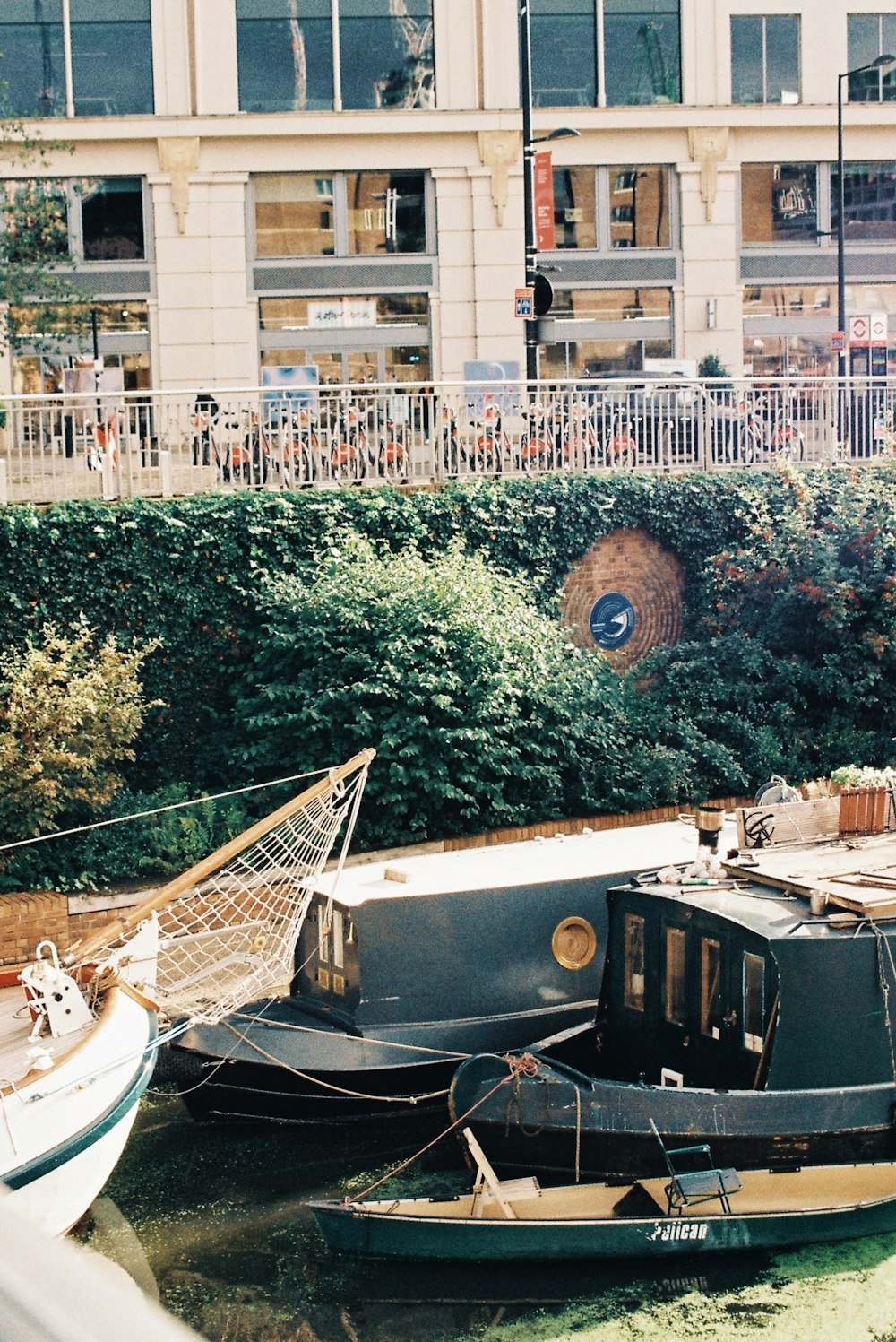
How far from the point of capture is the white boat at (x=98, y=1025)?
9.90m

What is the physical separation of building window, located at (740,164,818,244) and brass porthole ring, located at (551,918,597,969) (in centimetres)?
2397

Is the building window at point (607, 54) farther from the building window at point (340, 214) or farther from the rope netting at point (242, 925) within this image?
the rope netting at point (242, 925)

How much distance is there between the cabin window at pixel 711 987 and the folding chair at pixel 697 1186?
925 mm

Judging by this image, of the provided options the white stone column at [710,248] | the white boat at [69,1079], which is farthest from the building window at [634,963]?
the white stone column at [710,248]

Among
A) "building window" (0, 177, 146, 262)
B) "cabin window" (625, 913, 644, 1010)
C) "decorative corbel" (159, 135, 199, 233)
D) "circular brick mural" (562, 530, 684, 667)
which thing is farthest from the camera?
"building window" (0, 177, 146, 262)

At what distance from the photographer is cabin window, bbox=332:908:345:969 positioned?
12.6 meters

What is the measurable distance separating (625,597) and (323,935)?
8890 millimetres

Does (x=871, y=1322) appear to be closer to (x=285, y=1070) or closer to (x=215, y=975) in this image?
Result: (x=285, y=1070)

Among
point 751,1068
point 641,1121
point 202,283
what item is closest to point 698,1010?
point 751,1068

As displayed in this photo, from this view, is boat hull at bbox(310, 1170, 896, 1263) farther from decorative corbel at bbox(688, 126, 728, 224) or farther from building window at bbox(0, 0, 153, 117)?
decorative corbel at bbox(688, 126, 728, 224)

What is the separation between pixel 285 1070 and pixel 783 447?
41.7 feet

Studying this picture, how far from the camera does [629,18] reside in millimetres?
32125

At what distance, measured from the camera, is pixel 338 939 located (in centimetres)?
1261

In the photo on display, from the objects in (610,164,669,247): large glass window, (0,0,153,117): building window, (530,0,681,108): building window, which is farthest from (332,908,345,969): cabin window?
(530,0,681,108): building window
